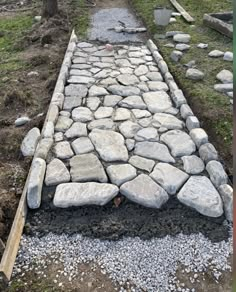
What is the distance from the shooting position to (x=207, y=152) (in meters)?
3.27

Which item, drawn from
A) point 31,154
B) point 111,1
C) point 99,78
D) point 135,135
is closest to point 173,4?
point 111,1

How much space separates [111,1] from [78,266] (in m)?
8.15

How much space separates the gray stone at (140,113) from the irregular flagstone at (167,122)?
0.32 feet

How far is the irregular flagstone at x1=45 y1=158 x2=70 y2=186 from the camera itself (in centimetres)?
300

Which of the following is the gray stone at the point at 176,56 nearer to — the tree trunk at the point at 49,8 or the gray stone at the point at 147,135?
the gray stone at the point at 147,135

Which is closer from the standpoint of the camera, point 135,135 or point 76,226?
point 76,226

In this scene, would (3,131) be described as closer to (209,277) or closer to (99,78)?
(99,78)

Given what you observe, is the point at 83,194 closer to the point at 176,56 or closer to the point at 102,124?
the point at 102,124

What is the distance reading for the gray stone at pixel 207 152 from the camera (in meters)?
3.24

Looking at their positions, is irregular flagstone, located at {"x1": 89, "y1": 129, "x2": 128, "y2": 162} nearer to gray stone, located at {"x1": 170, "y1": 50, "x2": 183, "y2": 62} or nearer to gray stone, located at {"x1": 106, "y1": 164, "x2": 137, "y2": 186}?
gray stone, located at {"x1": 106, "y1": 164, "x2": 137, "y2": 186}

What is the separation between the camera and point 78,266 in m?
2.38

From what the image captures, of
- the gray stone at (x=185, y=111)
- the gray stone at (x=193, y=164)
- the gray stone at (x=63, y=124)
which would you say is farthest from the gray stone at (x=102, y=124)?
the gray stone at (x=193, y=164)

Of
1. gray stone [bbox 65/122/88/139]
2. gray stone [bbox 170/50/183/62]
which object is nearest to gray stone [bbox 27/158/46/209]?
gray stone [bbox 65/122/88/139]

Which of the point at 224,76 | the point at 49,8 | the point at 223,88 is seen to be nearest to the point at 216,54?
the point at 224,76
